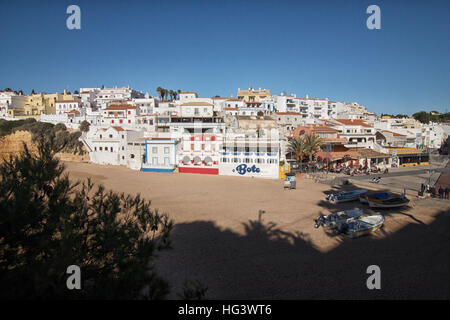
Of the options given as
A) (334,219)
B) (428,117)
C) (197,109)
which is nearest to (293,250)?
(334,219)

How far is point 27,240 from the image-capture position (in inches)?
214

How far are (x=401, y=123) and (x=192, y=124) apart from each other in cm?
5399

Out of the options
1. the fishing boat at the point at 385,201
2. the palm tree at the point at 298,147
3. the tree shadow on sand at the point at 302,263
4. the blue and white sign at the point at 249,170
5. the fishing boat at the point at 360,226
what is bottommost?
the tree shadow on sand at the point at 302,263

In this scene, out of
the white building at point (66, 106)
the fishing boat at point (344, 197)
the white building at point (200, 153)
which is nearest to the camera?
the fishing boat at point (344, 197)

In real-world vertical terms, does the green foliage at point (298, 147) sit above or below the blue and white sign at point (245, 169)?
above

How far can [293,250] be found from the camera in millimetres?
12984

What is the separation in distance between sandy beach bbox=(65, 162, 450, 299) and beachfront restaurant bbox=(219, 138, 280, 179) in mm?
8362

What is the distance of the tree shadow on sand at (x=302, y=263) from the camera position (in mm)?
9750

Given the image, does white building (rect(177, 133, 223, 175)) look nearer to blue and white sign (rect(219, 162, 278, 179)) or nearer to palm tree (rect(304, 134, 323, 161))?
blue and white sign (rect(219, 162, 278, 179))

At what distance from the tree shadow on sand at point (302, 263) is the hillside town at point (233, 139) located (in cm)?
1725

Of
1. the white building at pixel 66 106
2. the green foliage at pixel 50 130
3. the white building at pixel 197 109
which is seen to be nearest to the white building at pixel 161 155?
the white building at pixel 197 109

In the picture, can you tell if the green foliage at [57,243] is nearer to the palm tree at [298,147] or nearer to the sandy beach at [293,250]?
the sandy beach at [293,250]
